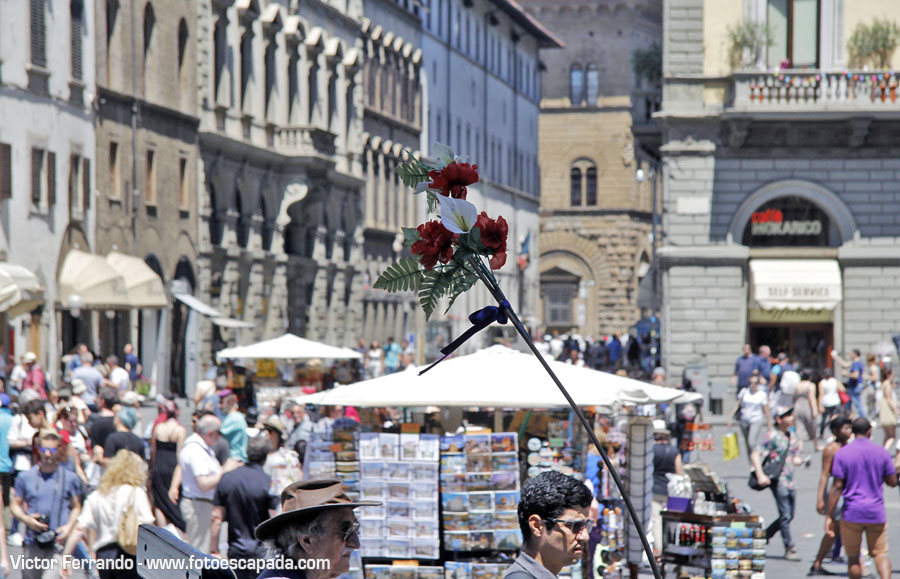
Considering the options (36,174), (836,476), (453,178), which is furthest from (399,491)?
(36,174)

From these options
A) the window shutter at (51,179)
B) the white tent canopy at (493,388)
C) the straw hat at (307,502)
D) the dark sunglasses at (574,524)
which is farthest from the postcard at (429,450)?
the window shutter at (51,179)

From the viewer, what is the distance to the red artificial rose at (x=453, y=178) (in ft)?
18.5

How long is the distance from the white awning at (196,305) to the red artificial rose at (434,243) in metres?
33.5

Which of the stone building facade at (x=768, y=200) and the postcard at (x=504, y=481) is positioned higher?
the stone building facade at (x=768, y=200)

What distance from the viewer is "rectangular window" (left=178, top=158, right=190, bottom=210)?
40094 mm

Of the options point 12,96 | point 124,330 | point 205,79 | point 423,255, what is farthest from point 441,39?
point 423,255

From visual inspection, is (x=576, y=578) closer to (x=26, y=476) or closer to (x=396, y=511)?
(x=396, y=511)

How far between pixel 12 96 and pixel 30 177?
5.63ft

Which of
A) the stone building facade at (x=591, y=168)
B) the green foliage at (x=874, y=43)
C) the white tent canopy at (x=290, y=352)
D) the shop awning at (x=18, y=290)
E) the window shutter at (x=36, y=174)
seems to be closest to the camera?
the white tent canopy at (x=290, y=352)

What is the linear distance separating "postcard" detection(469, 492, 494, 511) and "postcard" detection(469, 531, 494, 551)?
20 cm

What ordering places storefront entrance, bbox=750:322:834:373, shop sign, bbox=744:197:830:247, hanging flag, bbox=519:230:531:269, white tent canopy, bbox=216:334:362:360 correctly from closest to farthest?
white tent canopy, bbox=216:334:362:360 → shop sign, bbox=744:197:830:247 → storefront entrance, bbox=750:322:834:373 → hanging flag, bbox=519:230:531:269

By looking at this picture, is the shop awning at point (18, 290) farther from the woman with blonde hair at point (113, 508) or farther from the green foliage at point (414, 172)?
the green foliage at point (414, 172)

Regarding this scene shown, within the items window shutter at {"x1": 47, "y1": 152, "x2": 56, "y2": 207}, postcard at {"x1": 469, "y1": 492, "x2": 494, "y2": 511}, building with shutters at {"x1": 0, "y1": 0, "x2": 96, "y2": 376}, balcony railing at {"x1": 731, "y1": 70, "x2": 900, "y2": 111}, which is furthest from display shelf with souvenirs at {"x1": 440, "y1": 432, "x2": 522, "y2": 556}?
balcony railing at {"x1": 731, "y1": 70, "x2": 900, "y2": 111}

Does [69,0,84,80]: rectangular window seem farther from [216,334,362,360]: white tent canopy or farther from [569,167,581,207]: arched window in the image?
[569,167,581,207]: arched window
